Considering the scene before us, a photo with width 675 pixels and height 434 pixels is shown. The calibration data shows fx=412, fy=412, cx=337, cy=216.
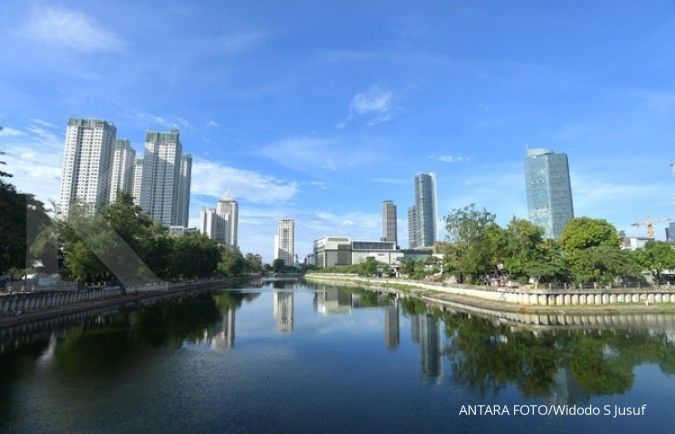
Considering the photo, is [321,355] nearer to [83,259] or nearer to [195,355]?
[195,355]

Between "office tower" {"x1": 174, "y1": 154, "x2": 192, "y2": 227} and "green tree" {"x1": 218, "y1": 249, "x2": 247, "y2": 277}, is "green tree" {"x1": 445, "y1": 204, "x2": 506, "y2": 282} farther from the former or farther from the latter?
"office tower" {"x1": 174, "y1": 154, "x2": 192, "y2": 227}

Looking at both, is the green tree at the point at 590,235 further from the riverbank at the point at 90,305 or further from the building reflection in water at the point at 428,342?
the riverbank at the point at 90,305

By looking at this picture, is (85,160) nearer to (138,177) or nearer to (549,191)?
(138,177)

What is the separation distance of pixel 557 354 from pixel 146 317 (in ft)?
121

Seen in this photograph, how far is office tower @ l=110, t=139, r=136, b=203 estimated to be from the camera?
105m


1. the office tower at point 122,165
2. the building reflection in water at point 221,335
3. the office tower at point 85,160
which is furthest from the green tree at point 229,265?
the building reflection in water at point 221,335

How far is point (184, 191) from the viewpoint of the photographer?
5999 inches

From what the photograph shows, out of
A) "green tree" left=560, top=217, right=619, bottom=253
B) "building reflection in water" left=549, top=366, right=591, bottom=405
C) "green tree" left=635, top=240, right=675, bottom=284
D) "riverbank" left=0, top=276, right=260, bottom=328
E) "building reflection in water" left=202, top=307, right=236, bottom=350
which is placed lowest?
"building reflection in water" left=549, top=366, right=591, bottom=405

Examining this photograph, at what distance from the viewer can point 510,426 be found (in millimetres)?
14211

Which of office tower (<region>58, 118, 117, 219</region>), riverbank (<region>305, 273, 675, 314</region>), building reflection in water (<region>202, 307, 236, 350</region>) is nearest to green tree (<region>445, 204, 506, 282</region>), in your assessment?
riverbank (<region>305, 273, 675, 314</region>)

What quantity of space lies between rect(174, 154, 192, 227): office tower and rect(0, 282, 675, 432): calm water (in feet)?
383

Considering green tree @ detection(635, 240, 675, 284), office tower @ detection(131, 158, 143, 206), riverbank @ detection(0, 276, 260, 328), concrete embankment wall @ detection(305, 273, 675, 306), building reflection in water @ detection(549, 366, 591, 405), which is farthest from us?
office tower @ detection(131, 158, 143, 206)

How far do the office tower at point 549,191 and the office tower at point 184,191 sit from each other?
135514 millimetres

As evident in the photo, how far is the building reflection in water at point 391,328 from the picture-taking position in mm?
29828
